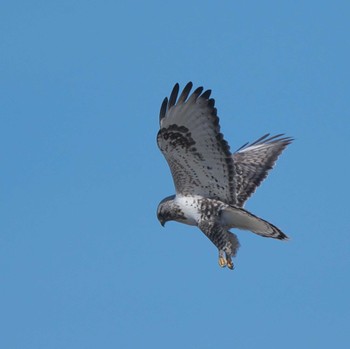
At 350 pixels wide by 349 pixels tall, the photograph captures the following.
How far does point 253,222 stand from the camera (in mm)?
12773

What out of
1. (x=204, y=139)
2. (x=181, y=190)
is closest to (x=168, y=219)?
(x=181, y=190)

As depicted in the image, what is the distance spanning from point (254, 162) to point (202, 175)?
230 centimetres

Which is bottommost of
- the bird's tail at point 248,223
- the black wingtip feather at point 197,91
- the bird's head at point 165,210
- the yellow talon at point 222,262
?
the yellow talon at point 222,262

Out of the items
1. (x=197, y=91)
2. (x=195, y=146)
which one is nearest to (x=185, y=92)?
(x=197, y=91)

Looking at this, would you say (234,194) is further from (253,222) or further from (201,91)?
→ (201,91)

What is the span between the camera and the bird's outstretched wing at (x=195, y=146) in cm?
1226

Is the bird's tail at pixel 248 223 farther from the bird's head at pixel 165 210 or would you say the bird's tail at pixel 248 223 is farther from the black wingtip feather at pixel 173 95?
the black wingtip feather at pixel 173 95

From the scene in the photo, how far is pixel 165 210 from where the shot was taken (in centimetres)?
1320

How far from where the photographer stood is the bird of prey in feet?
40.3

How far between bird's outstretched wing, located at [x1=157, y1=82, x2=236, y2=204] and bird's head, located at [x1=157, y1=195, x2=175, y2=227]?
19cm

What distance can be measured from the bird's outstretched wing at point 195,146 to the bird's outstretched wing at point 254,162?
1.18 feet

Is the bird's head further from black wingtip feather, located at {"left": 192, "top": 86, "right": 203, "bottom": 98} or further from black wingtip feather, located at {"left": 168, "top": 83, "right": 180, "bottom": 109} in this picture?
black wingtip feather, located at {"left": 192, "top": 86, "right": 203, "bottom": 98}

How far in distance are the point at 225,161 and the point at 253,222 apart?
832 millimetres

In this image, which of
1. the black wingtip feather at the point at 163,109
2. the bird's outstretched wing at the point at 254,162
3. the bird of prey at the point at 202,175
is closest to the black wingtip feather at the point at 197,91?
the bird of prey at the point at 202,175
